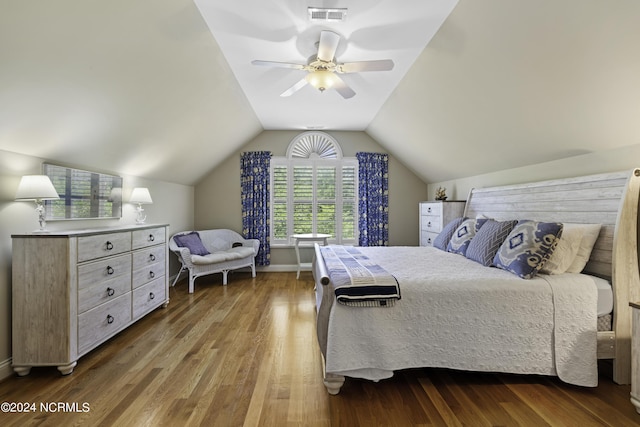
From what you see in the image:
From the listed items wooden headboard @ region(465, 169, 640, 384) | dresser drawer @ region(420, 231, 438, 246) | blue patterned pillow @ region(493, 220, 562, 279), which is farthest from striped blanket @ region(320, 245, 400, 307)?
dresser drawer @ region(420, 231, 438, 246)

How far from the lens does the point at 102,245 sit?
2531 millimetres

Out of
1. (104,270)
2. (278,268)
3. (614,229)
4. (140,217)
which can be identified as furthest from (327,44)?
(278,268)

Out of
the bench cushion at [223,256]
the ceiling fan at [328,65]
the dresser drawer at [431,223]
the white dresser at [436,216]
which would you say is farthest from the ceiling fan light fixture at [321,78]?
the bench cushion at [223,256]

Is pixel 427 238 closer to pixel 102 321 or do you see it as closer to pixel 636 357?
pixel 636 357

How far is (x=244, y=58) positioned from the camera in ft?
9.64

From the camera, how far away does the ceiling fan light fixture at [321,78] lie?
2.61 meters

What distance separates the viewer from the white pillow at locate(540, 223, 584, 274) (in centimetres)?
219

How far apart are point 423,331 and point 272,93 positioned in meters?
3.17

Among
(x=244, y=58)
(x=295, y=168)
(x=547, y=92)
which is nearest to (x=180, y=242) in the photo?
(x=295, y=168)

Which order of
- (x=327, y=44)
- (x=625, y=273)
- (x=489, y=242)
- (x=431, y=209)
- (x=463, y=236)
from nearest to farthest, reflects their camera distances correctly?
(x=625, y=273) → (x=327, y=44) → (x=489, y=242) → (x=463, y=236) → (x=431, y=209)

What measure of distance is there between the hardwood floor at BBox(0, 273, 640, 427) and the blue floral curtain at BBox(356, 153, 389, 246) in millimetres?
3139

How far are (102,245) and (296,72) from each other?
2481 millimetres

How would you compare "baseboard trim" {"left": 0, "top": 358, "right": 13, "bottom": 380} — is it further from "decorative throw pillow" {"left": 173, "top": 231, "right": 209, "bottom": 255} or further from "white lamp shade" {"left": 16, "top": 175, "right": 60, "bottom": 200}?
"decorative throw pillow" {"left": 173, "top": 231, "right": 209, "bottom": 255}

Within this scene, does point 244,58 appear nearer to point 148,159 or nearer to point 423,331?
point 148,159
